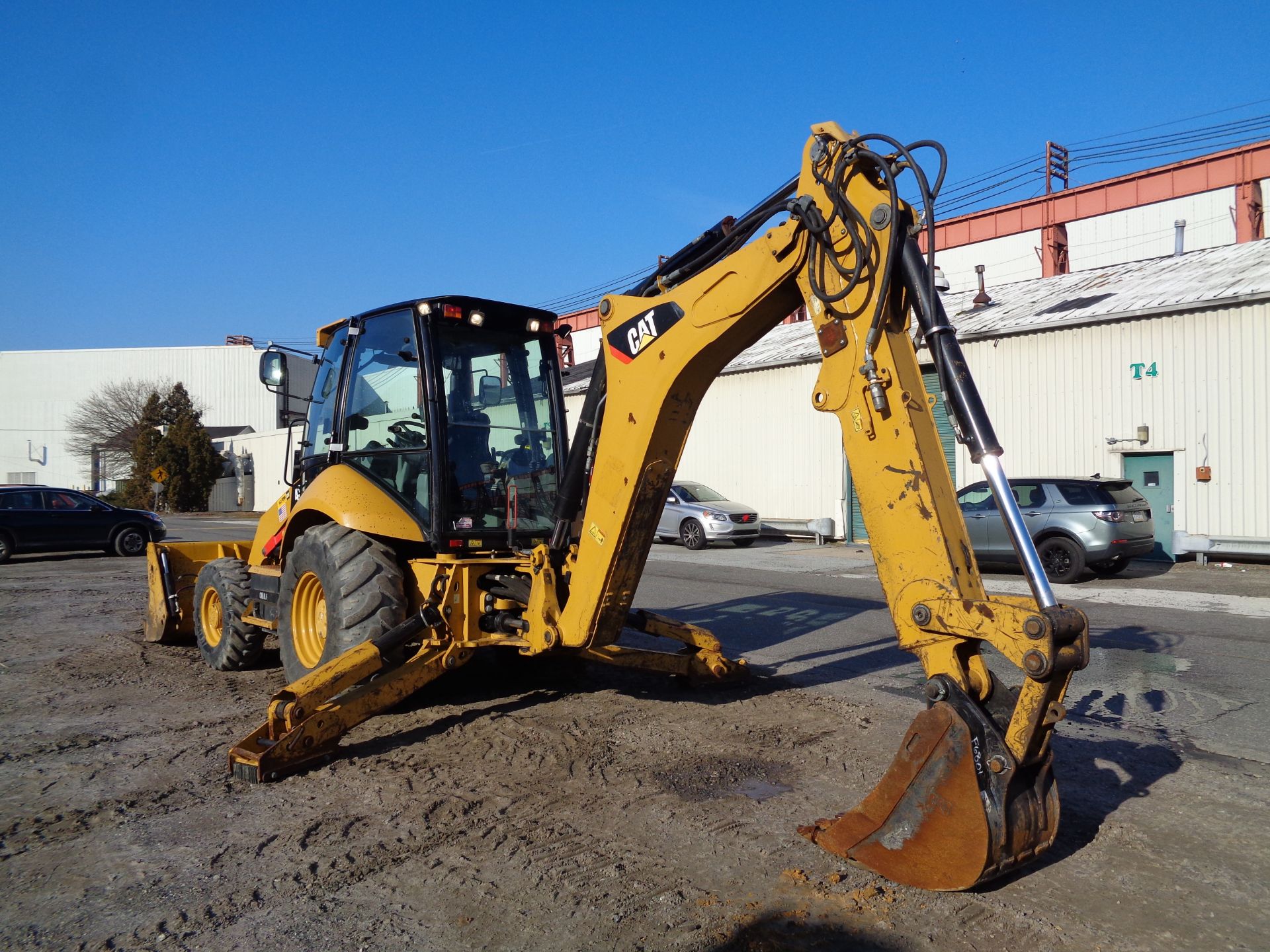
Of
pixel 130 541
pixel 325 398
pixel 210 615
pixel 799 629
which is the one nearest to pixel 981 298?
pixel 799 629

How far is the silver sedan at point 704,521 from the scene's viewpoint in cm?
2156

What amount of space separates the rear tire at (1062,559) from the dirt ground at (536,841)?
32.0ft

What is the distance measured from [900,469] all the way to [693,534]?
18025 millimetres

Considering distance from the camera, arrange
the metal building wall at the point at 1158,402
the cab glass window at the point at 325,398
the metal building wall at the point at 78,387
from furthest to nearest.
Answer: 1. the metal building wall at the point at 78,387
2. the metal building wall at the point at 1158,402
3. the cab glass window at the point at 325,398

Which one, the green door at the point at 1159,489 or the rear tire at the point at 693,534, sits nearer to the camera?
the green door at the point at 1159,489

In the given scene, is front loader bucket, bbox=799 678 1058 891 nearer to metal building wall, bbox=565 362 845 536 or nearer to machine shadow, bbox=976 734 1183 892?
machine shadow, bbox=976 734 1183 892

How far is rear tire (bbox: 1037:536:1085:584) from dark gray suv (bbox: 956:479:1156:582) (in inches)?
0.4

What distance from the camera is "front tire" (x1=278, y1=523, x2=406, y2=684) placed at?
5.82 meters

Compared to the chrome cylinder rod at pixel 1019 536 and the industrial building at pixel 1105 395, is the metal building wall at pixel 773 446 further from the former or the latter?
the chrome cylinder rod at pixel 1019 536

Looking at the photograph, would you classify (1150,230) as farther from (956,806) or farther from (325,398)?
(956,806)

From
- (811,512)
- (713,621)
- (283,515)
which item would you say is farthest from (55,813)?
(811,512)

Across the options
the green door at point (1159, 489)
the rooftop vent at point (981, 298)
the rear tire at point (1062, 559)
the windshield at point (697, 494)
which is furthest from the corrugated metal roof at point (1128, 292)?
the windshield at point (697, 494)

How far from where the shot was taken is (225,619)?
25.3 feet

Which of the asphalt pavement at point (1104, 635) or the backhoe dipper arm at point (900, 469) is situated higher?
the backhoe dipper arm at point (900, 469)
